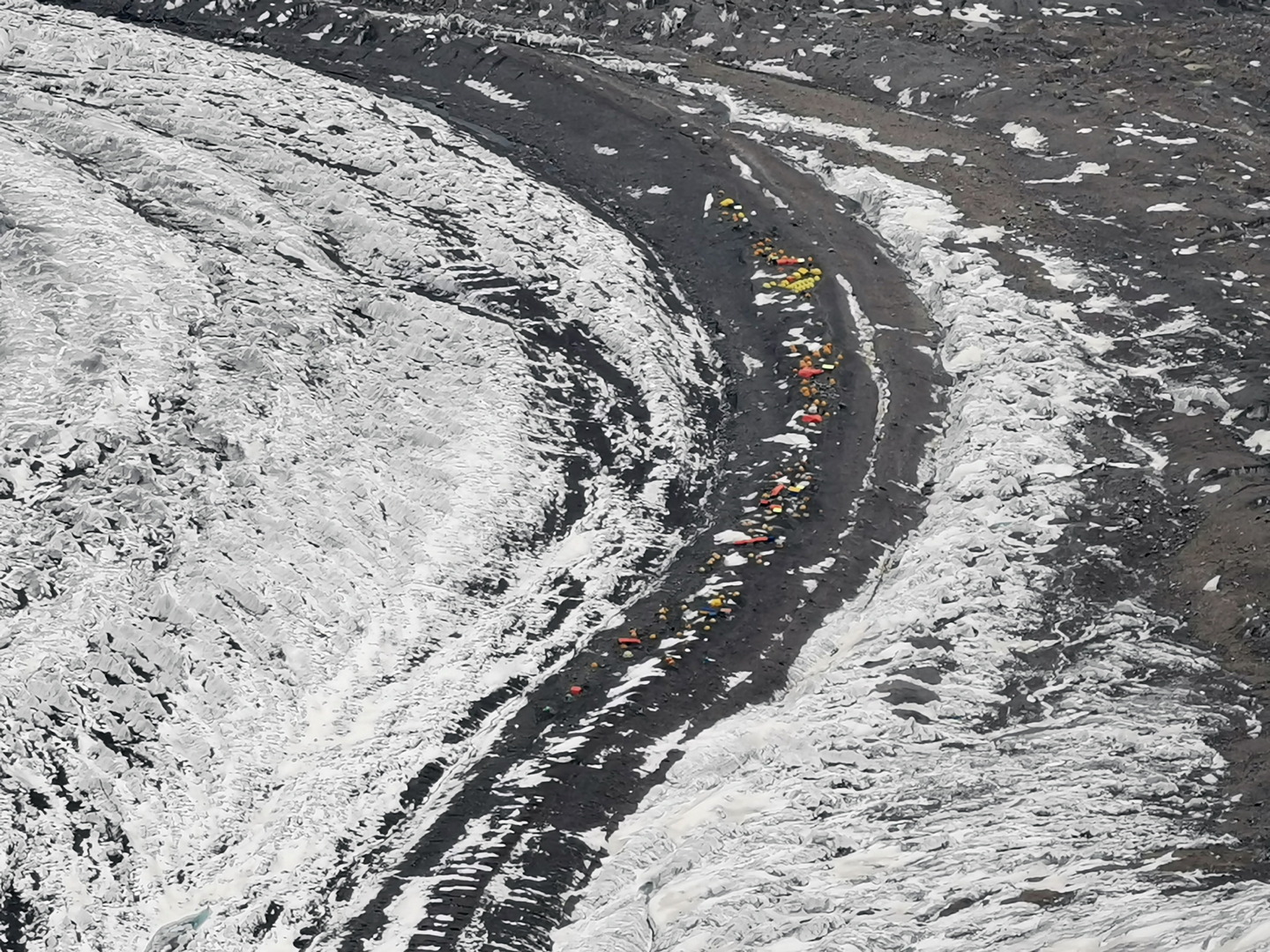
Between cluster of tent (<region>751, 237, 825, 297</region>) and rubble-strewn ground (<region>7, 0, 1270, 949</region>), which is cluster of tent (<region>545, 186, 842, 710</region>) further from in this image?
rubble-strewn ground (<region>7, 0, 1270, 949</region>)

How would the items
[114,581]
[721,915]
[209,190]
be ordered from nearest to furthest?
[721,915] < [114,581] < [209,190]

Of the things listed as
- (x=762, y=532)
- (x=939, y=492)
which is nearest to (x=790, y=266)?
(x=939, y=492)

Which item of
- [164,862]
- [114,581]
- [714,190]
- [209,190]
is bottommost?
[164,862]

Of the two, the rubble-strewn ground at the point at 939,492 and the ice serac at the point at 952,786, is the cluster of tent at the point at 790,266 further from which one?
the ice serac at the point at 952,786

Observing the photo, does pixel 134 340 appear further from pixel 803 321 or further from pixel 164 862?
pixel 803 321

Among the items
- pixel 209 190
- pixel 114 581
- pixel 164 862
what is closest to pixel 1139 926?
pixel 164 862

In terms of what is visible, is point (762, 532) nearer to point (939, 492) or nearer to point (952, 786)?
point (939, 492)

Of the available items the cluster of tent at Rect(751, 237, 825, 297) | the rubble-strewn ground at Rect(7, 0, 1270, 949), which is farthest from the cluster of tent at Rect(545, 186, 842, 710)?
the rubble-strewn ground at Rect(7, 0, 1270, 949)

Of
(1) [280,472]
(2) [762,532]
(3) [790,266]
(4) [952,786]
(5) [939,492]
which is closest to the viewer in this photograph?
(4) [952,786]

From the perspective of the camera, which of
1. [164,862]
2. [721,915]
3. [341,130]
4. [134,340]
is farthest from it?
[341,130]
